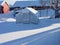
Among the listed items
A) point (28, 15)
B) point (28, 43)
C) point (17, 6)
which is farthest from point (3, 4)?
point (28, 43)

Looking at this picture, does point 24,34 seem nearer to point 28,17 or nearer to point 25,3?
point 28,17

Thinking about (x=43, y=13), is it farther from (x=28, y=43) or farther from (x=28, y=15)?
(x=28, y=43)

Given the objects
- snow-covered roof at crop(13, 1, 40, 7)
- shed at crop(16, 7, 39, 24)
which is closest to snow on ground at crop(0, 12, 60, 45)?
shed at crop(16, 7, 39, 24)

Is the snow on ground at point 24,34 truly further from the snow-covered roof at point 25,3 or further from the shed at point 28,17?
the snow-covered roof at point 25,3

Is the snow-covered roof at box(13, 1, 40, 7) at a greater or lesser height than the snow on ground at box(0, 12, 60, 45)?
lesser

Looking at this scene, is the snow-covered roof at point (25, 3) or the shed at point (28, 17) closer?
the shed at point (28, 17)

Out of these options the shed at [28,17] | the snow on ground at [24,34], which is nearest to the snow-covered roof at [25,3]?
the shed at [28,17]

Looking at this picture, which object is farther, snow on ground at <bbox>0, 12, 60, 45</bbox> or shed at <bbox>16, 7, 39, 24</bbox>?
shed at <bbox>16, 7, 39, 24</bbox>

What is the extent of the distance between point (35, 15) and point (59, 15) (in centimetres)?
1406

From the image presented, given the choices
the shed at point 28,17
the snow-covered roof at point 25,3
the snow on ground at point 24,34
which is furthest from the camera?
the snow-covered roof at point 25,3

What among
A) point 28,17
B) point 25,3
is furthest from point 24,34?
point 25,3

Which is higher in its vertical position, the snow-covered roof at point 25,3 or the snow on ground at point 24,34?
the snow on ground at point 24,34

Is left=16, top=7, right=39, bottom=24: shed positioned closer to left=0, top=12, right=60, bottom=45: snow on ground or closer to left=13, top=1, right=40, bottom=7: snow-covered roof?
left=0, top=12, right=60, bottom=45: snow on ground

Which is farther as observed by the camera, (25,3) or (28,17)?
(25,3)
